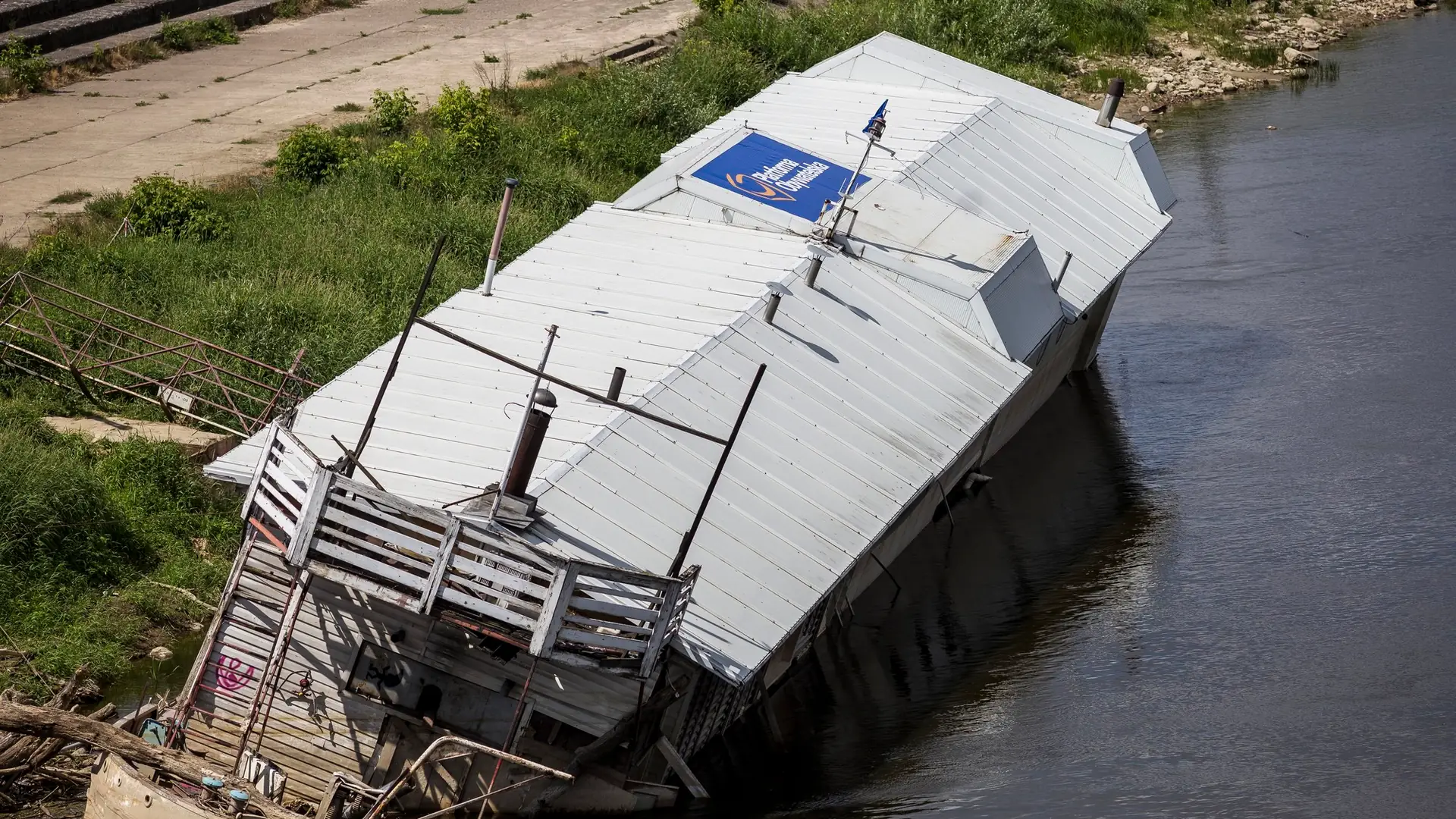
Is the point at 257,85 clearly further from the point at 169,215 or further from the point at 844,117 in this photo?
the point at 844,117

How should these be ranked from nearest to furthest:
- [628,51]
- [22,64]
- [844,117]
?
[844,117] < [22,64] < [628,51]

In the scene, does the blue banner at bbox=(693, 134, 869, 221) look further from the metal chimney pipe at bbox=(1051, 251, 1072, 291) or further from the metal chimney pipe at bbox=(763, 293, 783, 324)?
the metal chimney pipe at bbox=(1051, 251, 1072, 291)

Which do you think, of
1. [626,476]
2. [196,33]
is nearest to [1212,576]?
[626,476]

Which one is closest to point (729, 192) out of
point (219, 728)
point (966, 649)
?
point (966, 649)

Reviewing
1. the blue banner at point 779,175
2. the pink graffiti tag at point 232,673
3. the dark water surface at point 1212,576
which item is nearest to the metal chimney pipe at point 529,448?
the pink graffiti tag at point 232,673

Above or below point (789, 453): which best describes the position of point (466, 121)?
below

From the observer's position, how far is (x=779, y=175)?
2955cm

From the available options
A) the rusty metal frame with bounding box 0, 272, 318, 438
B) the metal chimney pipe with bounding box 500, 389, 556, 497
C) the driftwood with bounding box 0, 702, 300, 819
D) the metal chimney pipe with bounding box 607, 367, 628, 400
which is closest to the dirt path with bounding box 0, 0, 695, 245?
the rusty metal frame with bounding box 0, 272, 318, 438

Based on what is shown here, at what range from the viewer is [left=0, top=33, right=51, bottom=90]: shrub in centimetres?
4322

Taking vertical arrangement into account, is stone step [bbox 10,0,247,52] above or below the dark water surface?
above

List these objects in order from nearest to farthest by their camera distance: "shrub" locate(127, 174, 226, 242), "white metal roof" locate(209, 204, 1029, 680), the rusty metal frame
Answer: "white metal roof" locate(209, 204, 1029, 680)
the rusty metal frame
"shrub" locate(127, 174, 226, 242)

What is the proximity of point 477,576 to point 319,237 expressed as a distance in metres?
18.8

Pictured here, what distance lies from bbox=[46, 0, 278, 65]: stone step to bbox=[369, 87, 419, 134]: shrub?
31.7 feet

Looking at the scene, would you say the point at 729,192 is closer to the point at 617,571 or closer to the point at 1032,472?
the point at 1032,472
